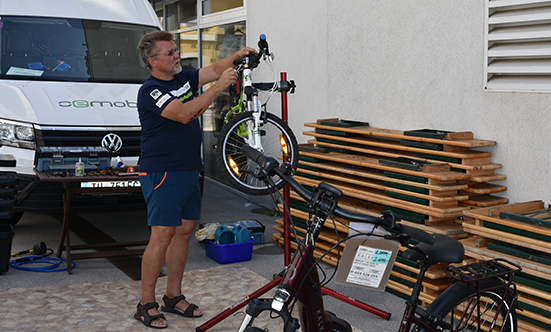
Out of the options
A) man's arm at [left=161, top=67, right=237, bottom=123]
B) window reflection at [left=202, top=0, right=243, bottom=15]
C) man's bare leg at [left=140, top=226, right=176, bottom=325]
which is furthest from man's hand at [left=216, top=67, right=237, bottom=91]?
window reflection at [left=202, top=0, right=243, bottom=15]

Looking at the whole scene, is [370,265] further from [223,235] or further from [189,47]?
[189,47]

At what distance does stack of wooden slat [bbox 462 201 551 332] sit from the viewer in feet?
11.5

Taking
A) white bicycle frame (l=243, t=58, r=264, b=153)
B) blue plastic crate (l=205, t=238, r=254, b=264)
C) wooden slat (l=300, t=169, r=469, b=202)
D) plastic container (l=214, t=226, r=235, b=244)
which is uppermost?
white bicycle frame (l=243, t=58, r=264, b=153)

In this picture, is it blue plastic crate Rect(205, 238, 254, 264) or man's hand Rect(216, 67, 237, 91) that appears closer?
man's hand Rect(216, 67, 237, 91)

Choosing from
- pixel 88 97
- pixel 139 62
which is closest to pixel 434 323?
pixel 88 97

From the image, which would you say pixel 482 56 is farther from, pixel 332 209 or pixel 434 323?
pixel 332 209

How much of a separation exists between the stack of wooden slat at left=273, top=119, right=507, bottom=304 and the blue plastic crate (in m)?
0.71

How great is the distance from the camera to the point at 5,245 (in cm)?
Result: 494

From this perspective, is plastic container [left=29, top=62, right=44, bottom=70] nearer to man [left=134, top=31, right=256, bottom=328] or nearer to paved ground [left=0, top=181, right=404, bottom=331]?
paved ground [left=0, top=181, right=404, bottom=331]

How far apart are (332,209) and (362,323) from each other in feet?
7.39

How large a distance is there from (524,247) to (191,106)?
2.36 metres

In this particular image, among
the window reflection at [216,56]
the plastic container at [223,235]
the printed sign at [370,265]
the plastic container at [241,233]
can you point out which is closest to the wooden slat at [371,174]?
the plastic container at [241,233]

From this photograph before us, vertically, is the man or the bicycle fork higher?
the man

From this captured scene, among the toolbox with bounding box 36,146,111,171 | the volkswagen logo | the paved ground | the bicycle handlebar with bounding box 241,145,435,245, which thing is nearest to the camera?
the bicycle handlebar with bounding box 241,145,435,245
